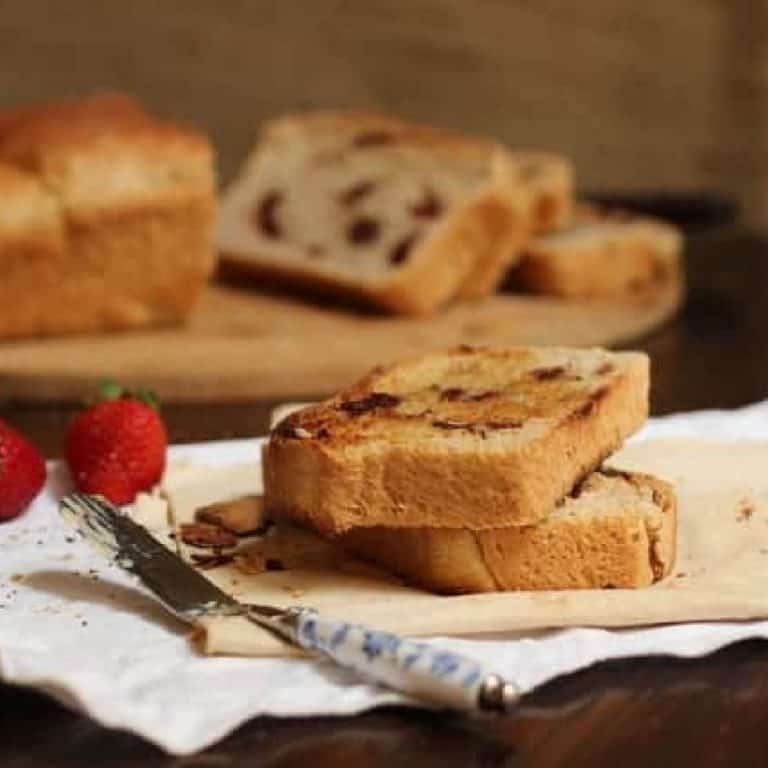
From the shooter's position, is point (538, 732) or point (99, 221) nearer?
point (538, 732)

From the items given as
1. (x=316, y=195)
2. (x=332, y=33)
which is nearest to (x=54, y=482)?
(x=316, y=195)

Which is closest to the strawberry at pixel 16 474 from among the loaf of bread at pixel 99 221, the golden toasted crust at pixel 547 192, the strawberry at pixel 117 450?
the strawberry at pixel 117 450

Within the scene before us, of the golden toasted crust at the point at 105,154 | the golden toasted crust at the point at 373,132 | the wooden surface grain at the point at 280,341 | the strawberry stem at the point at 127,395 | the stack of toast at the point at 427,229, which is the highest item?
the golden toasted crust at the point at 105,154

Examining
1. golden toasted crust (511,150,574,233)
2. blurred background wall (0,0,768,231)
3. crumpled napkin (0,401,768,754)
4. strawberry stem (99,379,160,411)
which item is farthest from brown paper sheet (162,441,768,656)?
blurred background wall (0,0,768,231)

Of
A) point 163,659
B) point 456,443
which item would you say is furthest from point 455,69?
point 163,659

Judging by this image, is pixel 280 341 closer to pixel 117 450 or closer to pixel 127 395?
pixel 127 395

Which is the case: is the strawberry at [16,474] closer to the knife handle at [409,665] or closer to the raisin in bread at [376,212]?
the knife handle at [409,665]

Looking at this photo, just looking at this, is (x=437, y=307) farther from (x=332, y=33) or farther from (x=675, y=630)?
(x=675, y=630)
